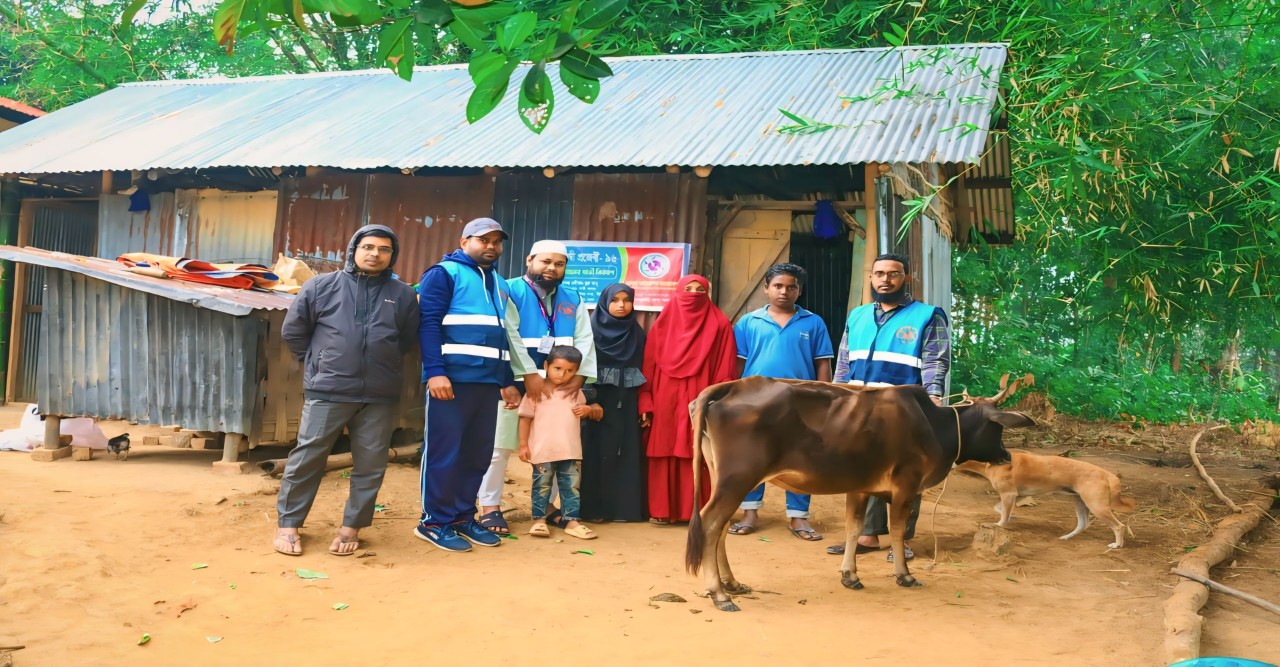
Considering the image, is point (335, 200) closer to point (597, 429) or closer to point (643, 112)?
point (643, 112)

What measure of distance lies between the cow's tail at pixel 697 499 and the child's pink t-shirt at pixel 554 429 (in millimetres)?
1316

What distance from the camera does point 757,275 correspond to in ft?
28.0

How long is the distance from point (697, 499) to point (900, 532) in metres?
1.14

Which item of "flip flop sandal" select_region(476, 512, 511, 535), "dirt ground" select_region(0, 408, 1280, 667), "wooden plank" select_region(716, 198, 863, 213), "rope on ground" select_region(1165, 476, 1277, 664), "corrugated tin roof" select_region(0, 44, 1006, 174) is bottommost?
"dirt ground" select_region(0, 408, 1280, 667)

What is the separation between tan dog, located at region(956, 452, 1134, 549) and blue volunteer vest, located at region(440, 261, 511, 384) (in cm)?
312

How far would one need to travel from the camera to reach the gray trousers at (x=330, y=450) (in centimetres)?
490

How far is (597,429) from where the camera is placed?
6.20 m

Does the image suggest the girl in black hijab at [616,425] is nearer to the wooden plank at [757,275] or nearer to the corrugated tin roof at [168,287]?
the wooden plank at [757,275]

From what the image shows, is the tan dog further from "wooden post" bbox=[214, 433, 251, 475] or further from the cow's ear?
"wooden post" bbox=[214, 433, 251, 475]

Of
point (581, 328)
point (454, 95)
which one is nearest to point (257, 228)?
point (454, 95)

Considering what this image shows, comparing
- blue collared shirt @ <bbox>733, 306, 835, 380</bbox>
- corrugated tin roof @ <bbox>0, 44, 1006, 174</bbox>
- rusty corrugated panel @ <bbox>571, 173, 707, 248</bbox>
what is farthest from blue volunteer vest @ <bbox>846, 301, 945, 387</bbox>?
rusty corrugated panel @ <bbox>571, 173, 707, 248</bbox>

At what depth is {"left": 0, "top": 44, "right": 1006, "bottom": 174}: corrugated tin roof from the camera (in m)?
7.88

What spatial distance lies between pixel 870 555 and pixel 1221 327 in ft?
25.6

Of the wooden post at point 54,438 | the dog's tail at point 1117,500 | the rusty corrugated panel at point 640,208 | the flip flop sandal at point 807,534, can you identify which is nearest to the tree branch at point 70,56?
the wooden post at point 54,438
